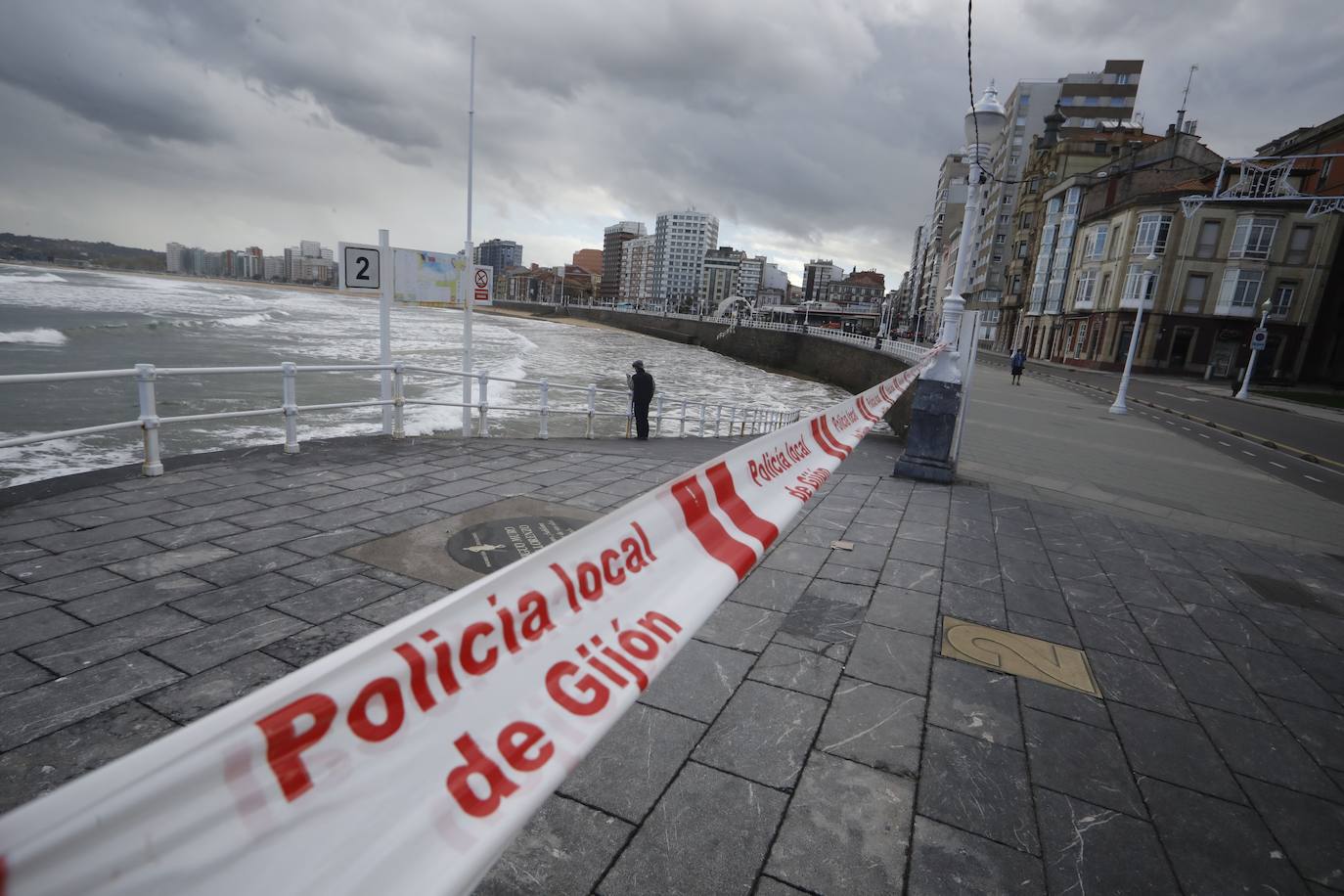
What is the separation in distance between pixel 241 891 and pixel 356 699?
11.5 inches

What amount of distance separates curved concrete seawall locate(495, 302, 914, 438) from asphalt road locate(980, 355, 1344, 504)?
278 inches

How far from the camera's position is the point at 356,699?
1110 mm

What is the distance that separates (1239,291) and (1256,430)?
27.7 metres

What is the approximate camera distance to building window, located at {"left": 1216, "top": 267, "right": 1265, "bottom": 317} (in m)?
37.2

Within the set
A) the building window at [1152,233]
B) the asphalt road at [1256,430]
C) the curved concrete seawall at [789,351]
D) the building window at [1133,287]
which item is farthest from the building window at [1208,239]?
the curved concrete seawall at [789,351]

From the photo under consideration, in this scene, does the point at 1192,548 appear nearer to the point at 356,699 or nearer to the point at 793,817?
the point at 793,817

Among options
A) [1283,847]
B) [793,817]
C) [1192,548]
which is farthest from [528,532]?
[1192,548]

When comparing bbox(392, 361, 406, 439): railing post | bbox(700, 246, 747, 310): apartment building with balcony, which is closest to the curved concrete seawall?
bbox(392, 361, 406, 439): railing post

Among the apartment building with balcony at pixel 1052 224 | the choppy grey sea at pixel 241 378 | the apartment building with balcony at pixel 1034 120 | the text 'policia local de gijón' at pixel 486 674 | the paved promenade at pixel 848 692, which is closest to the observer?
the text 'policia local de gijón' at pixel 486 674

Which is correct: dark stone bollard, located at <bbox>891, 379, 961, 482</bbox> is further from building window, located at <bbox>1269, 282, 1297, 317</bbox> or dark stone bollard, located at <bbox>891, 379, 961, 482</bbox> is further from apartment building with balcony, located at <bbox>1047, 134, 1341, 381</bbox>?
building window, located at <bbox>1269, 282, 1297, 317</bbox>

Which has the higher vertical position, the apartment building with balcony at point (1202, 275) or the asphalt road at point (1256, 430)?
the apartment building with balcony at point (1202, 275)

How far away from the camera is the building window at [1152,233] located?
127 ft

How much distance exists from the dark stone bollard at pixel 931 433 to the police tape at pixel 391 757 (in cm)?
671

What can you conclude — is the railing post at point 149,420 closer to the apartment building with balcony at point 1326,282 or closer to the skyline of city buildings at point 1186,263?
the skyline of city buildings at point 1186,263
